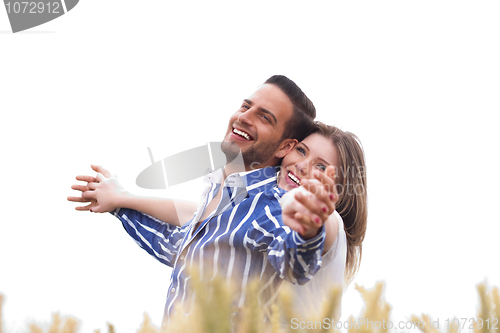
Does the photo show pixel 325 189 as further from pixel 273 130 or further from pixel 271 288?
pixel 273 130

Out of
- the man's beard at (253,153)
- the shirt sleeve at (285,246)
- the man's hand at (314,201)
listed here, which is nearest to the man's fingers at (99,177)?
the man's beard at (253,153)

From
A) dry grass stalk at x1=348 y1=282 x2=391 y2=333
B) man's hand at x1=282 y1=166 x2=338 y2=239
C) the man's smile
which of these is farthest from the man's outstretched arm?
dry grass stalk at x1=348 y1=282 x2=391 y2=333

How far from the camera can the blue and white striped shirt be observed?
63.3 inches

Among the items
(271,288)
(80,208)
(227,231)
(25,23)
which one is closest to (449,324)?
(271,288)

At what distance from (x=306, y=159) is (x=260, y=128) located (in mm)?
316

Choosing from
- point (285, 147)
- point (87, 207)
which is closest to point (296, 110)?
point (285, 147)

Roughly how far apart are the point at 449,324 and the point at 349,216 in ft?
6.43

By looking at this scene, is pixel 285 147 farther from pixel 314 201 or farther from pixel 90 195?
pixel 314 201

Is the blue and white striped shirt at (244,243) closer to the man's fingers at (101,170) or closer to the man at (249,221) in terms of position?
the man at (249,221)

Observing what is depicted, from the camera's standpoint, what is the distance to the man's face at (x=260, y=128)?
242cm

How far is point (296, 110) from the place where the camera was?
8.48ft

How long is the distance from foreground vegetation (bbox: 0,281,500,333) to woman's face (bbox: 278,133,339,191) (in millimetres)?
1572

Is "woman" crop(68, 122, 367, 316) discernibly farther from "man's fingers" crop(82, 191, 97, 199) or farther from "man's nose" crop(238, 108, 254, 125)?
"man's nose" crop(238, 108, 254, 125)

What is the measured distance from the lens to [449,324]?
2.35 feet
